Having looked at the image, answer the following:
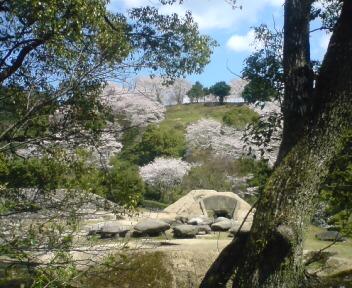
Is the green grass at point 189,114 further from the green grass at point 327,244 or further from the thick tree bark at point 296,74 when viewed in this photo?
the thick tree bark at point 296,74

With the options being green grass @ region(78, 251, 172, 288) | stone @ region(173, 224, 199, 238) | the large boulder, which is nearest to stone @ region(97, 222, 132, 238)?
the large boulder

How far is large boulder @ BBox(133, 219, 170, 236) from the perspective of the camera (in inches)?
522

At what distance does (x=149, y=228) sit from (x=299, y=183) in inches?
416

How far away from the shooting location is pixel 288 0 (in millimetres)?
3844

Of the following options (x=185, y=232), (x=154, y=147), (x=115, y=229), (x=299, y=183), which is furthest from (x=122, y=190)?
(x=154, y=147)

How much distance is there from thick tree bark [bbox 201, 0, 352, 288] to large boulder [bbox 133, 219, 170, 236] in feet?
32.7

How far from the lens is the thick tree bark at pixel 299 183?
3.23m

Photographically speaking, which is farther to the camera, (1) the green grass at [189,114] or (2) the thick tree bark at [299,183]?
(1) the green grass at [189,114]

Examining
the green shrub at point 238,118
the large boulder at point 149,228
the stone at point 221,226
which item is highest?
the green shrub at point 238,118

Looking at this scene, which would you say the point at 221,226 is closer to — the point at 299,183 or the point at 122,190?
the point at 122,190

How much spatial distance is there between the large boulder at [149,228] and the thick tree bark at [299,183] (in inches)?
392

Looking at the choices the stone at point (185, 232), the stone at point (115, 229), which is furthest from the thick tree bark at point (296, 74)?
the stone at point (185, 232)

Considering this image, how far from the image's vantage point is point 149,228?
1355 cm

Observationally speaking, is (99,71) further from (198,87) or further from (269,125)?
(198,87)
